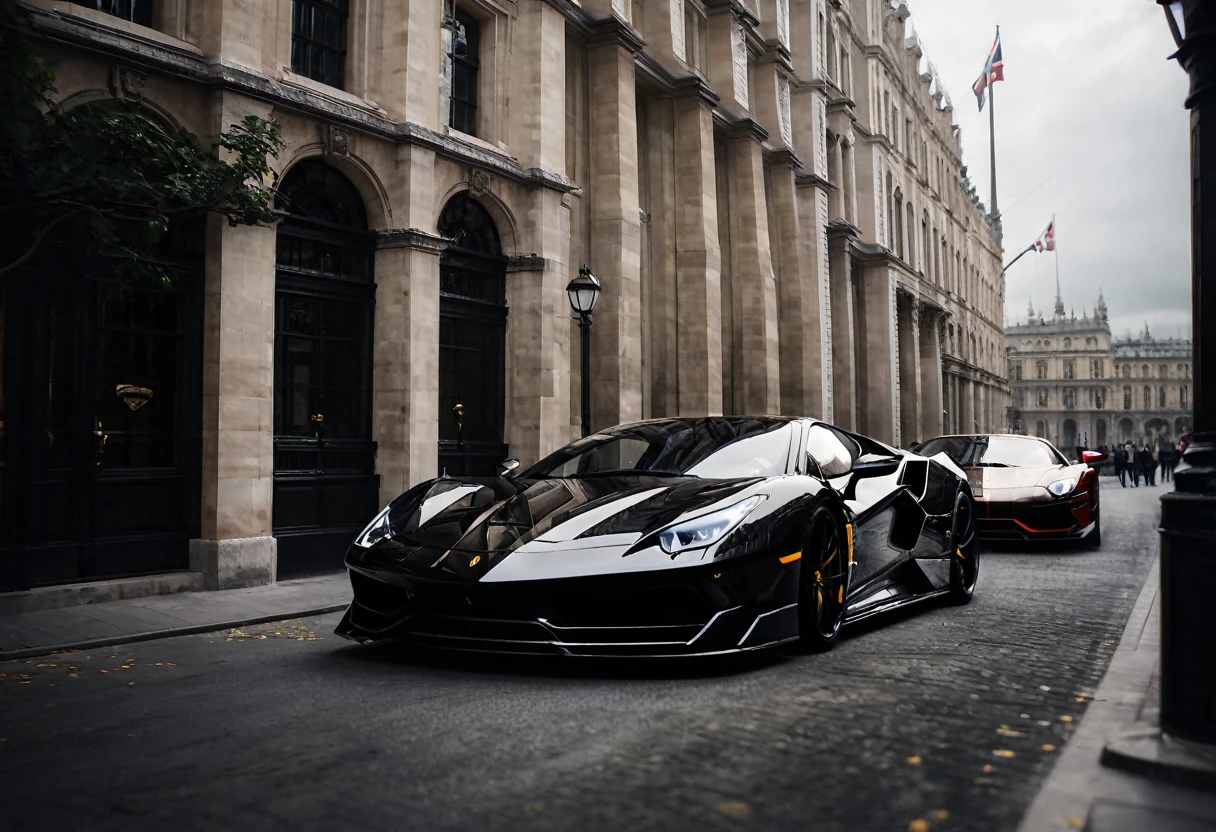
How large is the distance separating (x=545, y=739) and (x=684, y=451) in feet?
8.55

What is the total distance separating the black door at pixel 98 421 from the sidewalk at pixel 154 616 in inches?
25.4

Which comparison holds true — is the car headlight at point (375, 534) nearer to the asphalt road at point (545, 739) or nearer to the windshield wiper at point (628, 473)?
the asphalt road at point (545, 739)

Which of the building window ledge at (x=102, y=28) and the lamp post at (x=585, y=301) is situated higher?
the building window ledge at (x=102, y=28)

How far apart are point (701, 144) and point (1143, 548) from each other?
13771 mm

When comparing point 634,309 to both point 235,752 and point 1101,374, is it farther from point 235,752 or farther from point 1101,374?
point 1101,374

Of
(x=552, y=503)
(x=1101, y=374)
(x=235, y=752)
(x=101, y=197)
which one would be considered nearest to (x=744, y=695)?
(x=552, y=503)

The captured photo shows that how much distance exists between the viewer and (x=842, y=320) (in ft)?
110

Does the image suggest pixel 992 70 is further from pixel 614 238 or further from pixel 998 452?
pixel 998 452

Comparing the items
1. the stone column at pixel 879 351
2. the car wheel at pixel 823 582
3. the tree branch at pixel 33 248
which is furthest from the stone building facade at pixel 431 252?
the stone column at pixel 879 351

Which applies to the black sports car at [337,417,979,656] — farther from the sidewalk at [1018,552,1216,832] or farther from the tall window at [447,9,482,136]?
the tall window at [447,9,482,136]

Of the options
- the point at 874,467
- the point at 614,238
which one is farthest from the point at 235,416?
the point at 614,238

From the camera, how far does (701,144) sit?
74.3ft

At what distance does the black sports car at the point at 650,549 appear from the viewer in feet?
14.7

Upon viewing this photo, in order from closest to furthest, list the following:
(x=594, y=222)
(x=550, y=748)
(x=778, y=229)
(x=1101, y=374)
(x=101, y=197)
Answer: (x=550, y=748), (x=101, y=197), (x=594, y=222), (x=778, y=229), (x=1101, y=374)
